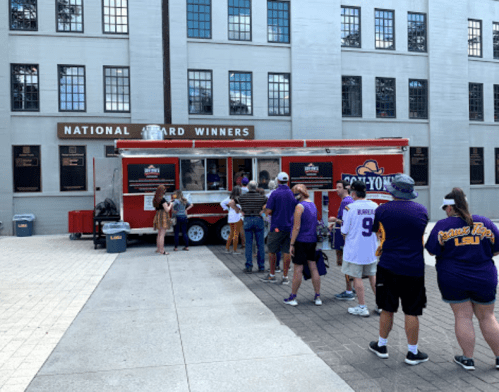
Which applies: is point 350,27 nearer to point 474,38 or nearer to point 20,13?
point 474,38

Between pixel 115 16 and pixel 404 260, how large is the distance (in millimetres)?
18264

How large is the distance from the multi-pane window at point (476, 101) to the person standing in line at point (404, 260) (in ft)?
70.9

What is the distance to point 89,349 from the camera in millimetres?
5469

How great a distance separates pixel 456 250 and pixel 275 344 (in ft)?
7.39

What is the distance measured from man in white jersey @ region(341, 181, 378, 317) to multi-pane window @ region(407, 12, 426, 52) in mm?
19146

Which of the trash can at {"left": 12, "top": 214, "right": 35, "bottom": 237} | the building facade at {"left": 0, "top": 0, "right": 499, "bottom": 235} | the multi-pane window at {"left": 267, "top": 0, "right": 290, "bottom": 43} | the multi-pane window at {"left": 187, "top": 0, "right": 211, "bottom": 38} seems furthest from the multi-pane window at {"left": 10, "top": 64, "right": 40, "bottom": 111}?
the multi-pane window at {"left": 267, "top": 0, "right": 290, "bottom": 43}

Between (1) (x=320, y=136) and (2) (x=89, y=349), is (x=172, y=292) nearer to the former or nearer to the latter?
(2) (x=89, y=349)

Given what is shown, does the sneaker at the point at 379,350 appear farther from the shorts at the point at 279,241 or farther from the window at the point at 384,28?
the window at the point at 384,28

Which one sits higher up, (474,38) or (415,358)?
(474,38)

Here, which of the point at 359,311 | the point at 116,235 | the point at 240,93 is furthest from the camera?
the point at 240,93

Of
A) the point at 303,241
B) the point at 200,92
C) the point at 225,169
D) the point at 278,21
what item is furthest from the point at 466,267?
the point at 278,21

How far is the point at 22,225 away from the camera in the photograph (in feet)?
59.4

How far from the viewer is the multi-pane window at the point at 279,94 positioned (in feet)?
69.1

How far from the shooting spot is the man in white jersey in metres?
6.46
